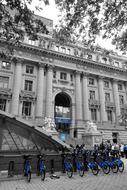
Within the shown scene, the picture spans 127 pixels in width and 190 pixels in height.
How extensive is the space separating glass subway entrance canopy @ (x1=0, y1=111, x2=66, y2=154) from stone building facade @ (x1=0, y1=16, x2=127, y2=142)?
740 inches

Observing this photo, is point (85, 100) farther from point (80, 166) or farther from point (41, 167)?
point (41, 167)

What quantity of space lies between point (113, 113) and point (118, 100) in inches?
160

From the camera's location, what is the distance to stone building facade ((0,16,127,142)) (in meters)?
33.7

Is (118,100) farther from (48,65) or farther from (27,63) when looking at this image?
(27,63)

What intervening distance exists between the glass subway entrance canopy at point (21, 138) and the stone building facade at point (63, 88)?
61.7 feet

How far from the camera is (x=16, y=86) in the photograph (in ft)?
109

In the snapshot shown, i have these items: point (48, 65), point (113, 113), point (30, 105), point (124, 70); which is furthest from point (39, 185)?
point (124, 70)

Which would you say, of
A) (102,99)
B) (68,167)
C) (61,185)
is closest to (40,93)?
(102,99)

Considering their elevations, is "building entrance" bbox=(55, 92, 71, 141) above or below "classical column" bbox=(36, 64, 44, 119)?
below

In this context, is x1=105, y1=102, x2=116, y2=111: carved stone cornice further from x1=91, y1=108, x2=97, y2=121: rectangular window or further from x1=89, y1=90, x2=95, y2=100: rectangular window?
x1=89, y1=90, x2=95, y2=100: rectangular window

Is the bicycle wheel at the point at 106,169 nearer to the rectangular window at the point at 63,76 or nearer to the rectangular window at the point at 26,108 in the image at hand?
the rectangular window at the point at 26,108

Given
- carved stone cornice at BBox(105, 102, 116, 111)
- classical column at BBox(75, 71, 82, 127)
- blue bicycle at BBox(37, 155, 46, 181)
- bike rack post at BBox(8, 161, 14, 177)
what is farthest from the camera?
carved stone cornice at BBox(105, 102, 116, 111)

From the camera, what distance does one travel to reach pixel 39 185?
300 inches

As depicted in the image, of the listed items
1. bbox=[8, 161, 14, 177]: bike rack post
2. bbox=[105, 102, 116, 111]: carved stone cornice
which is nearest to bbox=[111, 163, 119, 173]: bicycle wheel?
bbox=[8, 161, 14, 177]: bike rack post
